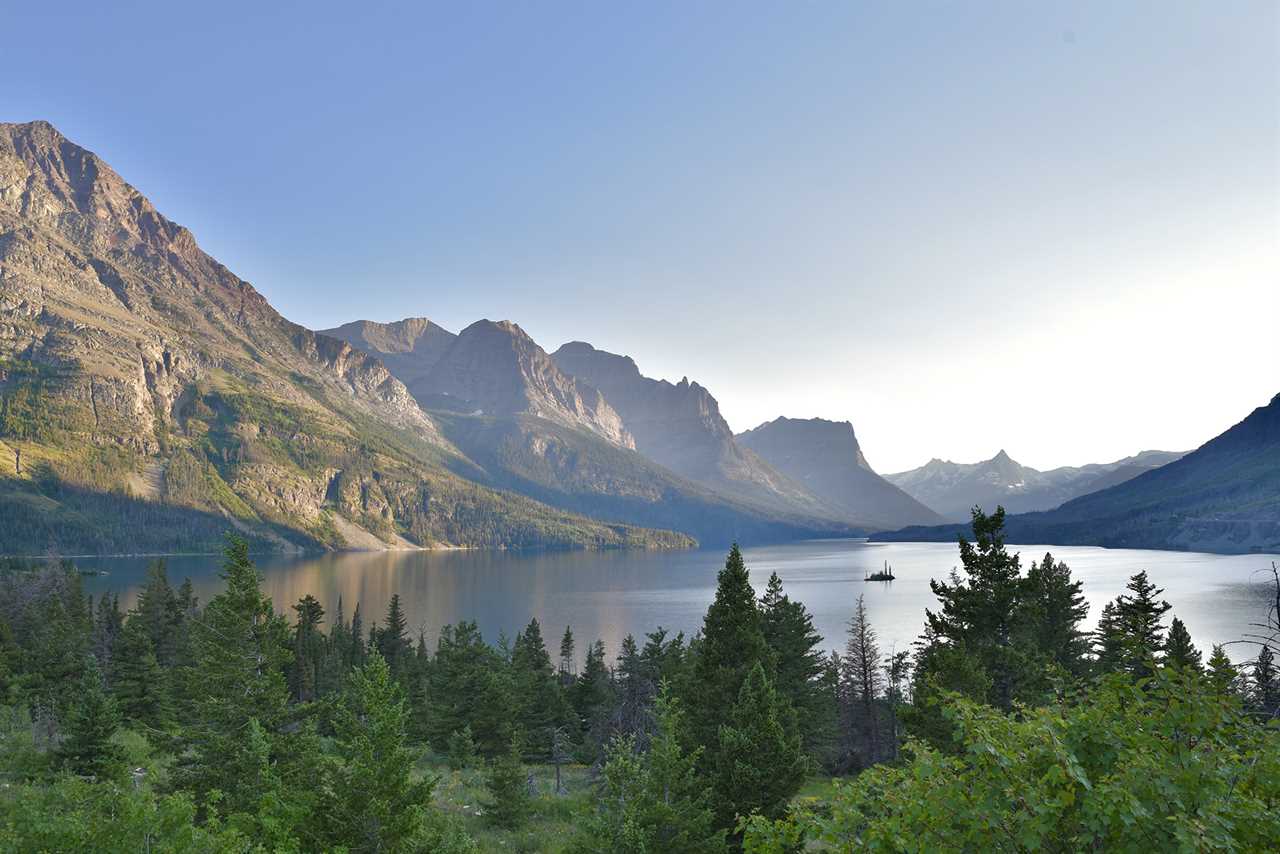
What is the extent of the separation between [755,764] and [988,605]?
1430 centimetres

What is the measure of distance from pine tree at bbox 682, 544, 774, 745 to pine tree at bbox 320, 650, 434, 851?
17173mm

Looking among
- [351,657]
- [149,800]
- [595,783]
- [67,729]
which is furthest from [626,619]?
[149,800]

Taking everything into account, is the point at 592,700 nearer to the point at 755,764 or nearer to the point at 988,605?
the point at 755,764

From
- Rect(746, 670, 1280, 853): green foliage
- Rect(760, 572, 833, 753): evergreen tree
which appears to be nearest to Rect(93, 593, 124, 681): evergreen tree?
Rect(760, 572, 833, 753): evergreen tree

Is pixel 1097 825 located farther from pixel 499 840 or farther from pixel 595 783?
pixel 595 783

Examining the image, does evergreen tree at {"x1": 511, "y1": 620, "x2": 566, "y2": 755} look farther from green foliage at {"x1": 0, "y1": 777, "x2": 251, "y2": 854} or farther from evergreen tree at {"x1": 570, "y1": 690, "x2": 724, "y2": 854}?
green foliage at {"x1": 0, "y1": 777, "x2": 251, "y2": 854}

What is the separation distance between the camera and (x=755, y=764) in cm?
2677

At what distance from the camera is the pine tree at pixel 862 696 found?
214ft

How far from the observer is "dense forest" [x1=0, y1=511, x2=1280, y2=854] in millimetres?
7609

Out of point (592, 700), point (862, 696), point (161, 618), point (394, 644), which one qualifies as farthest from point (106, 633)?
point (862, 696)

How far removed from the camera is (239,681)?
24812 millimetres

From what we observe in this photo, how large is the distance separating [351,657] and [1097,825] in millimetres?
95350

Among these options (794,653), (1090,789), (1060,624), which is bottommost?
(794,653)

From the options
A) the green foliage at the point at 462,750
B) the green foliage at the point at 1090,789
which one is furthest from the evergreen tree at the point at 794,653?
the green foliage at the point at 1090,789
